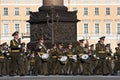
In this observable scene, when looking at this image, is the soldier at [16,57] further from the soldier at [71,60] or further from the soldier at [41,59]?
the soldier at [71,60]

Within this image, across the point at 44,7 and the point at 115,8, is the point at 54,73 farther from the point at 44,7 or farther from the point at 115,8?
the point at 115,8

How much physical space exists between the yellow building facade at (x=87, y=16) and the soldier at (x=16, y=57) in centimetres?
6927

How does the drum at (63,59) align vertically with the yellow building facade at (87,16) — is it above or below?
below

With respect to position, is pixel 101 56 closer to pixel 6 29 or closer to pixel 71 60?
pixel 71 60

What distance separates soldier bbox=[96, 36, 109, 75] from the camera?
24812 mm

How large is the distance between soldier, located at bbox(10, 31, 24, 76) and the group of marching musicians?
0.24 feet

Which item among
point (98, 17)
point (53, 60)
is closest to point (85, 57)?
point (53, 60)

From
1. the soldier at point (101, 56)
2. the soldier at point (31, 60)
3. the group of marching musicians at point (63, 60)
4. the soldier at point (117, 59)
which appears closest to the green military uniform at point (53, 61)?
the group of marching musicians at point (63, 60)

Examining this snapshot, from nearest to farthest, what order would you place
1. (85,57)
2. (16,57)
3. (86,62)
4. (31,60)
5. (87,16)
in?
(16,57) < (85,57) < (86,62) < (31,60) < (87,16)

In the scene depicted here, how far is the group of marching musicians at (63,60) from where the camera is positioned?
24.2 metres

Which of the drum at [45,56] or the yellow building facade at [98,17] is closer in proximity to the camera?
the drum at [45,56]

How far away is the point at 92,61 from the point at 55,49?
5.32 feet

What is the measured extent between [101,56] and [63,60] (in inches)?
61.5

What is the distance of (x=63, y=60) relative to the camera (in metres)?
25.6
